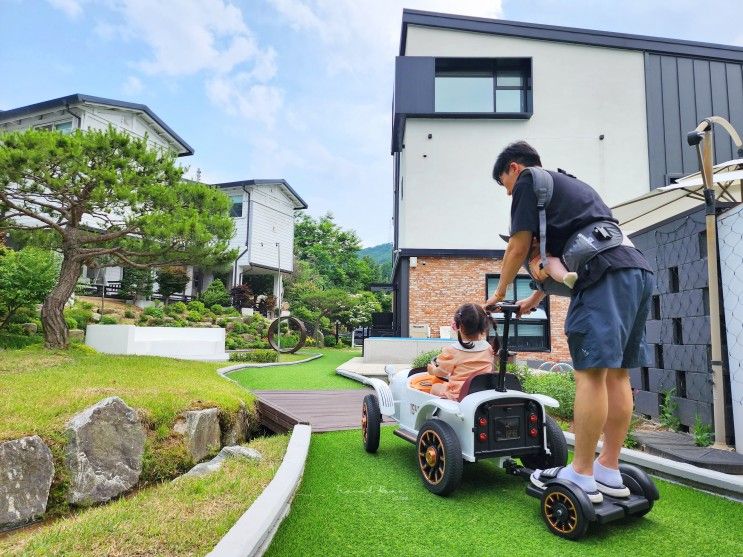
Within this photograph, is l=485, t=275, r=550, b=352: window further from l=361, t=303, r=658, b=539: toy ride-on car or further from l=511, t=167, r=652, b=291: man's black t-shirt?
l=511, t=167, r=652, b=291: man's black t-shirt

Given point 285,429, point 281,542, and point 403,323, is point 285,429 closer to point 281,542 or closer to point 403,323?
point 281,542

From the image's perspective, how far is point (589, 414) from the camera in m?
1.89

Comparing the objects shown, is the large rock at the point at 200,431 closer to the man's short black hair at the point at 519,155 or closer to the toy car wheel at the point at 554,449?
the toy car wheel at the point at 554,449

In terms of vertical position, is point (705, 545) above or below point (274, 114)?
below

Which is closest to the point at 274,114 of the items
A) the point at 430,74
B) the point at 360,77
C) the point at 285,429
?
the point at 360,77

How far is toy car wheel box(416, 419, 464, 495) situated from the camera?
7.55 ft

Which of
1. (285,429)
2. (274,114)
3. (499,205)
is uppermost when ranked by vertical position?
(274,114)

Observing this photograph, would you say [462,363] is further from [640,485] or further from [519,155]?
[519,155]

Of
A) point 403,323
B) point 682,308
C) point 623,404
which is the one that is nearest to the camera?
point 623,404

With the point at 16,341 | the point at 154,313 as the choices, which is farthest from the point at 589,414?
the point at 154,313

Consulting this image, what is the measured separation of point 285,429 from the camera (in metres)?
4.38

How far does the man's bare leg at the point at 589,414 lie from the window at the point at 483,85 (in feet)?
36.8

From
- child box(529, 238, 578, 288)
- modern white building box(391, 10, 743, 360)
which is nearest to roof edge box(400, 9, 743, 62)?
modern white building box(391, 10, 743, 360)

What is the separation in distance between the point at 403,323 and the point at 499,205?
151 inches
